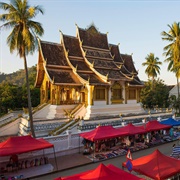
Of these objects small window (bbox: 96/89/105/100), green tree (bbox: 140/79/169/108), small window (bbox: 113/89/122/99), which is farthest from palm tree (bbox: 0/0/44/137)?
green tree (bbox: 140/79/169/108)

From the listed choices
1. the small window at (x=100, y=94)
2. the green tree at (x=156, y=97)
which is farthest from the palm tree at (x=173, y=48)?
the small window at (x=100, y=94)

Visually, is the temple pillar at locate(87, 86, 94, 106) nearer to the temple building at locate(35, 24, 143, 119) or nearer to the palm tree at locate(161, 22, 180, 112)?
the temple building at locate(35, 24, 143, 119)

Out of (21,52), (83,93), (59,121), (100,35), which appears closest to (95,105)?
(83,93)

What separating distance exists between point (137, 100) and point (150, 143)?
11.4 metres

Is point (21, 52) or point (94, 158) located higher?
point (21, 52)

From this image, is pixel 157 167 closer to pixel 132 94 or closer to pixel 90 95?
pixel 90 95

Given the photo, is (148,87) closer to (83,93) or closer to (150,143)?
(83,93)

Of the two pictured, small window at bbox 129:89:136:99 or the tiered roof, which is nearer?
the tiered roof

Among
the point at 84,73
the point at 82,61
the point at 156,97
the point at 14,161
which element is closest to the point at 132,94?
Answer: the point at 84,73

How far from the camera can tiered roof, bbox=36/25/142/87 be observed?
22391 millimetres

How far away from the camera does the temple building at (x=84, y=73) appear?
72.6 ft

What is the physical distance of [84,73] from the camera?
2347 cm

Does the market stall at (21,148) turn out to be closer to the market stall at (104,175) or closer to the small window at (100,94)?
the market stall at (104,175)

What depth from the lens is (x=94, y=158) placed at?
12.4m
